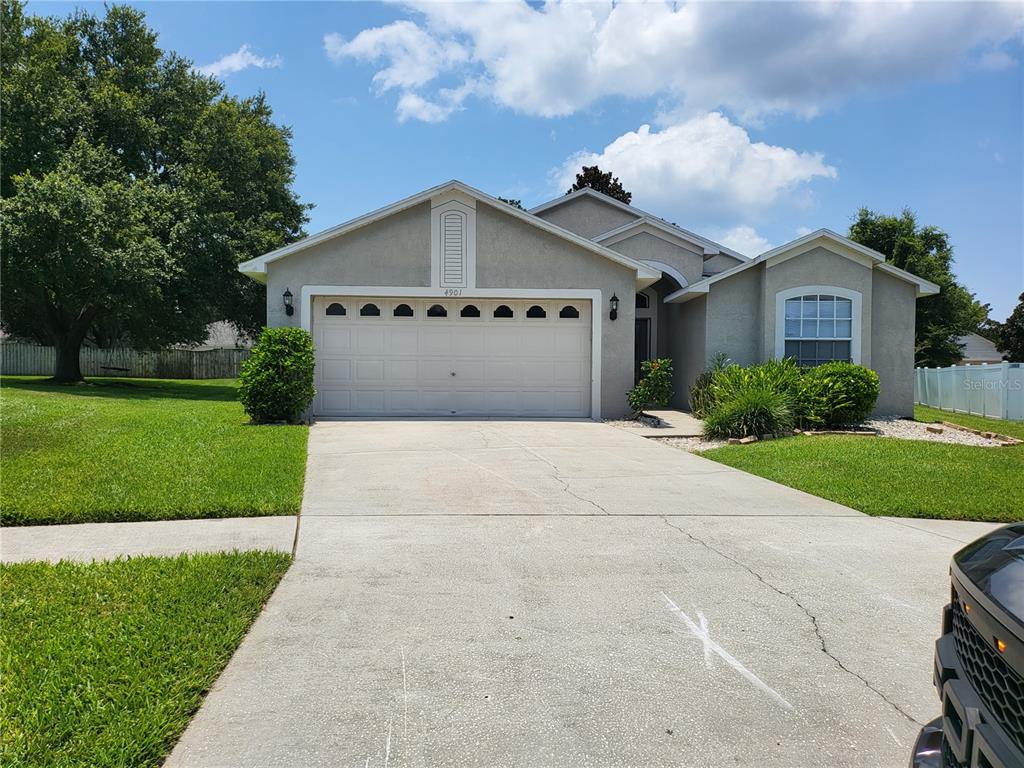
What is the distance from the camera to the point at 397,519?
21.3 feet

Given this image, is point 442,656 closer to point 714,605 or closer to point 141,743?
point 141,743

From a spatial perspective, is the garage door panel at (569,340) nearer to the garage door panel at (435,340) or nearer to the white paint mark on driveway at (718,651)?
the garage door panel at (435,340)

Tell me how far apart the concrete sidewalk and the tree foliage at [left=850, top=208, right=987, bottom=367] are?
35815 millimetres

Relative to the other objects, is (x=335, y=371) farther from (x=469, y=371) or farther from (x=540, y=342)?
(x=540, y=342)

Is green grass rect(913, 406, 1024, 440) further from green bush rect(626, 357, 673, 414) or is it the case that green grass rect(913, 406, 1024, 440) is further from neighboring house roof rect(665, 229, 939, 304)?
green bush rect(626, 357, 673, 414)

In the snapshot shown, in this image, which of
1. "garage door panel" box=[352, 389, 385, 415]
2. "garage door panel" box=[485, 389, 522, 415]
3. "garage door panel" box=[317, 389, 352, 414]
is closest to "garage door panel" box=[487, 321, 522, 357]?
"garage door panel" box=[485, 389, 522, 415]

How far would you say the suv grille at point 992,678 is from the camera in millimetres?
1609

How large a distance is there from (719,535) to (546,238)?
9.95m

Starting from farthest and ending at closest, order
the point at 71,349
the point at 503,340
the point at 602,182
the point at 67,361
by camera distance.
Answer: the point at 602,182, the point at 71,349, the point at 67,361, the point at 503,340

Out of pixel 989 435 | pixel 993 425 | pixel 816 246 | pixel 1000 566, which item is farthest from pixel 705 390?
pixel 1000 566

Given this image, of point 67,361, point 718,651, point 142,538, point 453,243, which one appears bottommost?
point 718,651

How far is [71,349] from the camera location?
23500mm

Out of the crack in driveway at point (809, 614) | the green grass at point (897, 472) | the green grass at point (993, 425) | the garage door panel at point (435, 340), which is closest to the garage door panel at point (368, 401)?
the garage door panel at point (435, 340)

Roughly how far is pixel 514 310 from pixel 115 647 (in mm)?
12262
